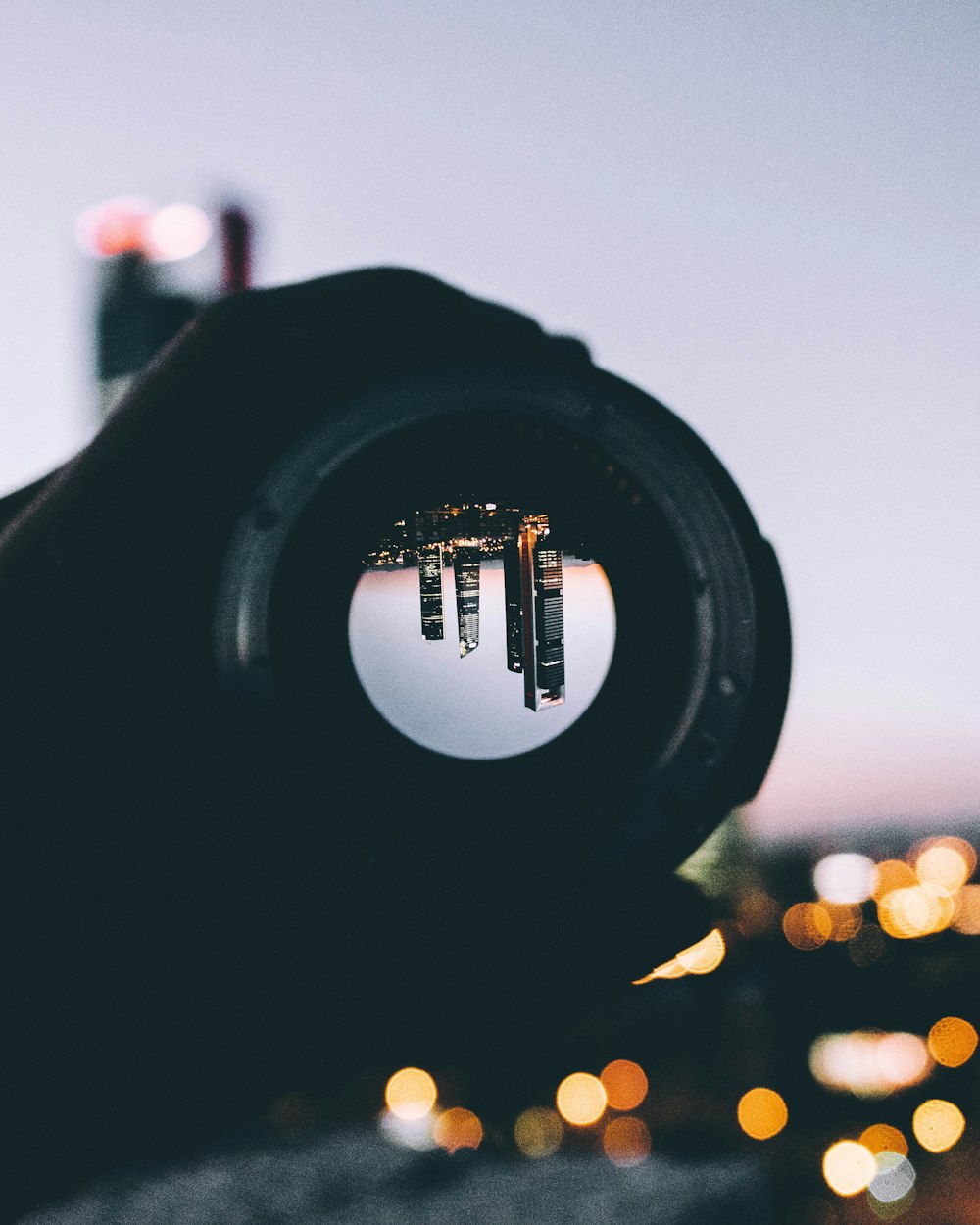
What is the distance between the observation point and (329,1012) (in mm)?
1222

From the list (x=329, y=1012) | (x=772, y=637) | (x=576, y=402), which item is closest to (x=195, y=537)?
(x=576, y=402)

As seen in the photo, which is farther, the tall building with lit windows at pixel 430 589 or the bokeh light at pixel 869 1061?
the bokeh light at pixel 869 1061

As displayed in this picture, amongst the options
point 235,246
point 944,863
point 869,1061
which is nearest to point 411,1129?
point 869,1061

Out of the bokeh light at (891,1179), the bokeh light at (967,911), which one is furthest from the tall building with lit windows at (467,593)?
the bokeh light at (891,1179)

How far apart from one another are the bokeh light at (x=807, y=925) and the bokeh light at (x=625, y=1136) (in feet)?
38.0

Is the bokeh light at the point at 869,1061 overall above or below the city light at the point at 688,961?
below

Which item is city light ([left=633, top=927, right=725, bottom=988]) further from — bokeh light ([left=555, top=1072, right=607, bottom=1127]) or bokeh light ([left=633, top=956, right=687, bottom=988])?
bokeh light ([left=555, top=1072, right=607, bottom=1127])

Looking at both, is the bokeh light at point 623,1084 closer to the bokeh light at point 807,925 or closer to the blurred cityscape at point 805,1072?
the blurred cityscape at point 805,1072

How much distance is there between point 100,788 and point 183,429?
0.46m

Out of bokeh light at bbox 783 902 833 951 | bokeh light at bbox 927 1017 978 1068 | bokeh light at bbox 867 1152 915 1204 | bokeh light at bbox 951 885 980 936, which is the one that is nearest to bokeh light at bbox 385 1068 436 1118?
bokeh light at bbox 783 902 833 951

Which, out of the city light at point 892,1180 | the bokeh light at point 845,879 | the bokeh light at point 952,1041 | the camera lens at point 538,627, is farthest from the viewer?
the city light at point 892,1180

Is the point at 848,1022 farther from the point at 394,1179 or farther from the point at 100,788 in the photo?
the point at 100,788

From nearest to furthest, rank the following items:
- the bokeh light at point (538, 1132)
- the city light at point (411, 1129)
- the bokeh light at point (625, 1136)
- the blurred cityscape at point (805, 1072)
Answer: the city light at point (411, 1129) < the blurred cityscape at point (805, 1072) < the bokeh light at point (538, 1132) < the bokeh light at point (625, 1136)

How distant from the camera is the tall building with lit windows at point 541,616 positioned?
133 centimetres
